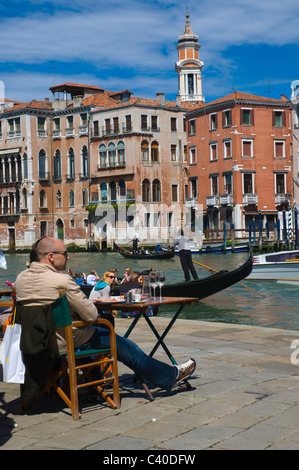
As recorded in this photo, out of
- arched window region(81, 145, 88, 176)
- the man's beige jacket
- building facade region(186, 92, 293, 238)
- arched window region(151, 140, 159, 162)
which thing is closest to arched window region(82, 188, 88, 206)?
arched window region(81, 145, 88, 176)

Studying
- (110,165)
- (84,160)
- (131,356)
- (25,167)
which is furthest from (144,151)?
(131,356)

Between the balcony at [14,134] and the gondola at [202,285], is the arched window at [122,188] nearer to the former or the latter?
the balcony at [14,134]

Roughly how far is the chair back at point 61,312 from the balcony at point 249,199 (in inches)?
1618

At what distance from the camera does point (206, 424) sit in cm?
398

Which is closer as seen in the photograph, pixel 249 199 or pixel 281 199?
pixel 249 199

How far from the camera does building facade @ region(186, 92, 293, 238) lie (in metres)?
44.7

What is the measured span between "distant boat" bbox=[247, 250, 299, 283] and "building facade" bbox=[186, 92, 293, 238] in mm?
21903

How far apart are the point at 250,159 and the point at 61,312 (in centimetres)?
4183

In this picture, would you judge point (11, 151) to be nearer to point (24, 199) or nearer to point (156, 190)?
point (24, 199)

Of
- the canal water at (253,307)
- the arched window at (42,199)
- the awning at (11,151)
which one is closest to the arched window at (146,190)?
the arched window at (42,199)

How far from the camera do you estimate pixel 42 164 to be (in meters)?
56.6

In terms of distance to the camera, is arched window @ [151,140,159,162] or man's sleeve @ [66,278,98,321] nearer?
man's sleeve @ [66,278,98,321]

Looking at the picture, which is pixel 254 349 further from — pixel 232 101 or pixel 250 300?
pixel 232 101

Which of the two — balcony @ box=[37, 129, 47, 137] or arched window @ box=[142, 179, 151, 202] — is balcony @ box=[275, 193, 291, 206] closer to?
arched window @ box=[142, 179, 151, 202]
